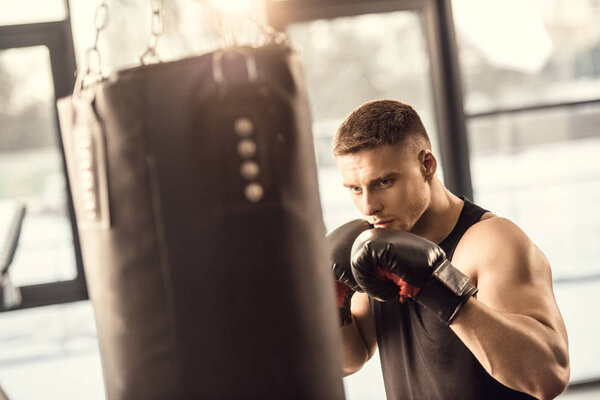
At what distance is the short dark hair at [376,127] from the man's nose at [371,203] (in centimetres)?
12

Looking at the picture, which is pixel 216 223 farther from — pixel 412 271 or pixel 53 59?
pixel 53 59

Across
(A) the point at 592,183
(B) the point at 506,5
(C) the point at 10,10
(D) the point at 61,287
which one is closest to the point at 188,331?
(D) the point at 61,287

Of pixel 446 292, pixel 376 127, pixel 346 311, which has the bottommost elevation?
pixel 346 311

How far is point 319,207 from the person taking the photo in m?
0.88

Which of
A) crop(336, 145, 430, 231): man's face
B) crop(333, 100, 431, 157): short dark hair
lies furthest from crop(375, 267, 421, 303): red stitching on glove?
crop(333, 100, 431, 157): short dark hair

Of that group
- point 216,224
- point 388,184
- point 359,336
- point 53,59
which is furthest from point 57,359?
point 216,224

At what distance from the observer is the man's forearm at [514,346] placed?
55.1 inches

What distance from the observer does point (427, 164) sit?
175cm

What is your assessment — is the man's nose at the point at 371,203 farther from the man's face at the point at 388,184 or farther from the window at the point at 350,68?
the window at the point at 350,68

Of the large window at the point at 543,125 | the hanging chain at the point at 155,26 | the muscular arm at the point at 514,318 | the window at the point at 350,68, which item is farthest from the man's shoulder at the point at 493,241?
the large window at the point at 543,125

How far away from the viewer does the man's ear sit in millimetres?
1744

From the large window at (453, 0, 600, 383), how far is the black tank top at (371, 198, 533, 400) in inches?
68.0

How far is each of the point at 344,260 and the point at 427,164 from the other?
34 cm

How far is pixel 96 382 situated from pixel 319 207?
9.31ft
